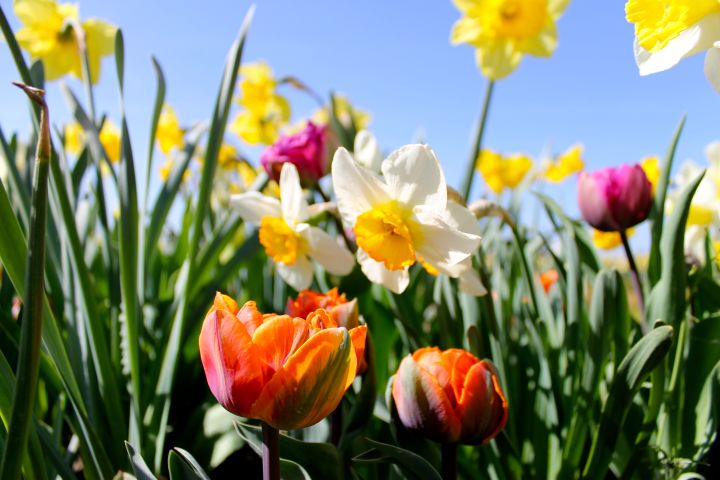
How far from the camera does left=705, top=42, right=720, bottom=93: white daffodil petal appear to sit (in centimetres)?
53

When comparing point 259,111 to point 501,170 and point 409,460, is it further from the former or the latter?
point 409,460

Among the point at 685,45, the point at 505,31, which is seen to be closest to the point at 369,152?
the point at 685,45

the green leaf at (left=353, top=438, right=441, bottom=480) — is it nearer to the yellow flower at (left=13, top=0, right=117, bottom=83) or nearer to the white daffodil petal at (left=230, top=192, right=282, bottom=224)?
the white daffodil petal at (left=230, top=192, right=282, bottom=224)

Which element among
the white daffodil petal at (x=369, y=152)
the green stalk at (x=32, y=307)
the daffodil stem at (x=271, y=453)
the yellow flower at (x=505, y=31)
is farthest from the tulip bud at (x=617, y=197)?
the green stalk at (x=32, y=307)

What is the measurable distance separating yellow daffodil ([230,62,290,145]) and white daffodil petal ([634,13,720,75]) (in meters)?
2.37

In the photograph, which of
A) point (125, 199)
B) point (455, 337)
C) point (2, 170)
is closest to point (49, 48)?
point (2, 170)

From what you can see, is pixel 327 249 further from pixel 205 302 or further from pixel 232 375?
pixel 232 375

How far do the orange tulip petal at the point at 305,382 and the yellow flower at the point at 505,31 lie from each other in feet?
3.99

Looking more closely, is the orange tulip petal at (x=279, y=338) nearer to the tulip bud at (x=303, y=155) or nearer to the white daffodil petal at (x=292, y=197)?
the white daffodil petal at (x=292, y=197)

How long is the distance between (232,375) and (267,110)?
2.59m

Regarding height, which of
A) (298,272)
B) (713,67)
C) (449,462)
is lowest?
(449,462)

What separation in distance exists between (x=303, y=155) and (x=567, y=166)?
6.71 feet

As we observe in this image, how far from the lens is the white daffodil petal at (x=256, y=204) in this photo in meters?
0.96

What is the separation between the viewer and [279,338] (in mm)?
451
